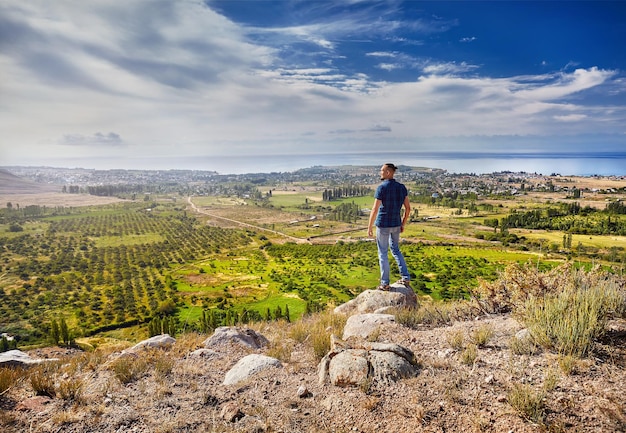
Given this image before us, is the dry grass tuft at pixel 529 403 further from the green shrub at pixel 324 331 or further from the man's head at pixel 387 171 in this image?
the man's head at pixel 387 171

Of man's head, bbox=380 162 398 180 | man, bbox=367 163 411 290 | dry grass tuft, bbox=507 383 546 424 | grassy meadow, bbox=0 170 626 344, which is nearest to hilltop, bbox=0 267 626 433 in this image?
dry grass tuft, bbox=507 383 546 424

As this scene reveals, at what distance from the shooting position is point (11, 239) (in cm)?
10688

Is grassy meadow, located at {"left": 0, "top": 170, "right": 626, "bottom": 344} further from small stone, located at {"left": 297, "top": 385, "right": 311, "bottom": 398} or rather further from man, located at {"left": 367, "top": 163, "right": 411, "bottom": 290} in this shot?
small stone, located at {"left": 297, "top": 385, "right": 311, "bottom": 398}

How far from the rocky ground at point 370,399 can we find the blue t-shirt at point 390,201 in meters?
2.92

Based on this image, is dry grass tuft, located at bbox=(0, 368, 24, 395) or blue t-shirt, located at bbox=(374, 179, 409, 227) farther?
blue t-shirt, located at bbox=(374, 179, 409, 227)

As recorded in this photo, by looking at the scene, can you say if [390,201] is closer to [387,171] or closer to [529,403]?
[387,171]

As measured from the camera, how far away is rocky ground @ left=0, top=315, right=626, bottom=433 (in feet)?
10.6

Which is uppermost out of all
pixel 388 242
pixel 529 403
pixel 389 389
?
pixel 388 242

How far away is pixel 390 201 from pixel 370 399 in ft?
14.5

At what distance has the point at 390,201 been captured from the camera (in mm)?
7215

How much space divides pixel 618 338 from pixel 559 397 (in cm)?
188

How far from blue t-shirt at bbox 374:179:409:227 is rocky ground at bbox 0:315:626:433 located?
2.92 m

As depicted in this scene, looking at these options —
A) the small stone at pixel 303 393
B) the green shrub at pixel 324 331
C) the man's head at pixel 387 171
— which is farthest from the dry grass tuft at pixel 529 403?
the man's head at pixel 387 171

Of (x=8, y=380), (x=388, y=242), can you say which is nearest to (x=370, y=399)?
(x=388, y=242)
